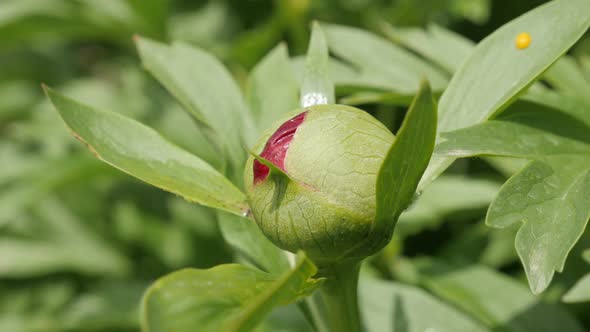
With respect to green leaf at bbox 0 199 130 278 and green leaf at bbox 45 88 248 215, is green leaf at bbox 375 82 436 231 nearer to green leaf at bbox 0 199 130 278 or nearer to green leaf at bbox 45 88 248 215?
green leaf at bbox 45 88 248 215

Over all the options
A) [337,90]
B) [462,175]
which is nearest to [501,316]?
[337,90]

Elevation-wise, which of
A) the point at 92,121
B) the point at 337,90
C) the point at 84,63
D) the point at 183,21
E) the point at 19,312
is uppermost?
the point at 92,121

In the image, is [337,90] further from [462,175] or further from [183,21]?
[183,21]

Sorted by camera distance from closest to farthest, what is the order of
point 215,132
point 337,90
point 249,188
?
point 249,188, point 215,132, point 337,90

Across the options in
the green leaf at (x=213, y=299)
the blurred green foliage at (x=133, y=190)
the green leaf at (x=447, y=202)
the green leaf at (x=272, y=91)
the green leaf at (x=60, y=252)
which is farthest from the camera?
the green leaf at (x=60, y=252)

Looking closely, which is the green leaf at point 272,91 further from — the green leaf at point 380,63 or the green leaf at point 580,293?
the green leaf at point 580,293

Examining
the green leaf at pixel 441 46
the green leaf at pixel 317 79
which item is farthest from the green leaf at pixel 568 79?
the green leaf at pixel 317 79
